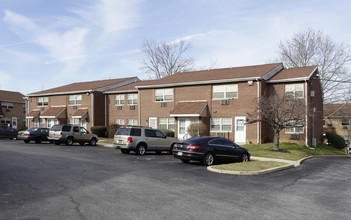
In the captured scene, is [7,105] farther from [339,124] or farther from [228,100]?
[339,124]

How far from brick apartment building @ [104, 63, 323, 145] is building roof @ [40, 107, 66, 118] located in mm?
11516

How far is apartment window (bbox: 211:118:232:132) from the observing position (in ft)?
92.6

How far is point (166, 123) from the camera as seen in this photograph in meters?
31.8

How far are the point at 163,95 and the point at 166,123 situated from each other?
112 inches

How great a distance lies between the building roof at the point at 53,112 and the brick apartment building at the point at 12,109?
15.4m

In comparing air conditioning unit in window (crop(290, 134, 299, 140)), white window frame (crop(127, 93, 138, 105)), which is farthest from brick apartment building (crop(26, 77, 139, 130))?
air conditioning unit in window (crop(290, 134, 299, 140))

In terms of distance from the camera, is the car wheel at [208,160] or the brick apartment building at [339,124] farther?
the brick apartment building at [339,124]

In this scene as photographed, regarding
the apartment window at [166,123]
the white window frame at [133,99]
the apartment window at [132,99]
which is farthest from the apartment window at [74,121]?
the apartment window at [166,123]

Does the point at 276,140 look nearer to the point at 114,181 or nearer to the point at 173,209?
the point at 114,181

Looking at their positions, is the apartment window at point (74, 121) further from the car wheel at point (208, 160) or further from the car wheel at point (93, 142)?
the car wheel at point (208, 160)

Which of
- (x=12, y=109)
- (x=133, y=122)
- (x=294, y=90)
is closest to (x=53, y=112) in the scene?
(x=133, y=122)

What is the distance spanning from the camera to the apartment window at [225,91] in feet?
92.2

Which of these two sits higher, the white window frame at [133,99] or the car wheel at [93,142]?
the white window frame at [133,99]

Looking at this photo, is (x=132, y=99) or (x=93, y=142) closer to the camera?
(x=93, y=142)
